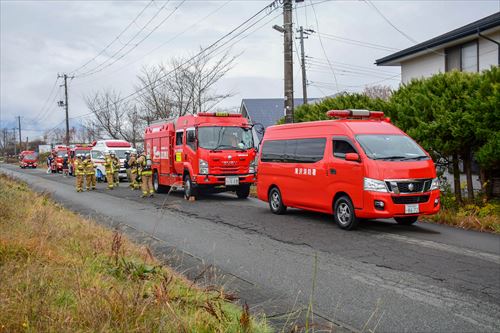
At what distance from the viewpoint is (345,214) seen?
33.1ft

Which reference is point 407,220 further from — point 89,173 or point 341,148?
point 89,173

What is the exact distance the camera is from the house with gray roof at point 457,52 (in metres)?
16.5

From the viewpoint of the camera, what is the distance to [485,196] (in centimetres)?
1198

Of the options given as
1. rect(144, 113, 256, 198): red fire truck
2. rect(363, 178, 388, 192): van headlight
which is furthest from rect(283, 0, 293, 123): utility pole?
rect(363, 178, 388, 192): van headlight

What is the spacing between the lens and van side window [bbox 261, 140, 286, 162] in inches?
485

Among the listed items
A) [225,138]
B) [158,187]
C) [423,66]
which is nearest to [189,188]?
[225,138]

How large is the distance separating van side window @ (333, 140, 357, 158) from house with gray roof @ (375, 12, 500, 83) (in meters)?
7.14

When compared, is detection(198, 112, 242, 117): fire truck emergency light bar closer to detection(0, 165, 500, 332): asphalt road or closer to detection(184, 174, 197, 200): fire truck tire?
detection(184, 174, 197, 200): fire truck tire

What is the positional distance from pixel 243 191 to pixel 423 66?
9384 mm

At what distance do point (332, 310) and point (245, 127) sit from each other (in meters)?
12.2

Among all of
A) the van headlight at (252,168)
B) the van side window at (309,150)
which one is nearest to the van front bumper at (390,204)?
the van side window at (309,150)

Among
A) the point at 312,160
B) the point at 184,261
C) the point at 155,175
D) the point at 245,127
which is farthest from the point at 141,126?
the point at 184,261

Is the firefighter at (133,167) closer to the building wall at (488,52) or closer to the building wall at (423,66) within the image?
the building wall at (423,66)

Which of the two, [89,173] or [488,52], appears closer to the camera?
[488,52]
